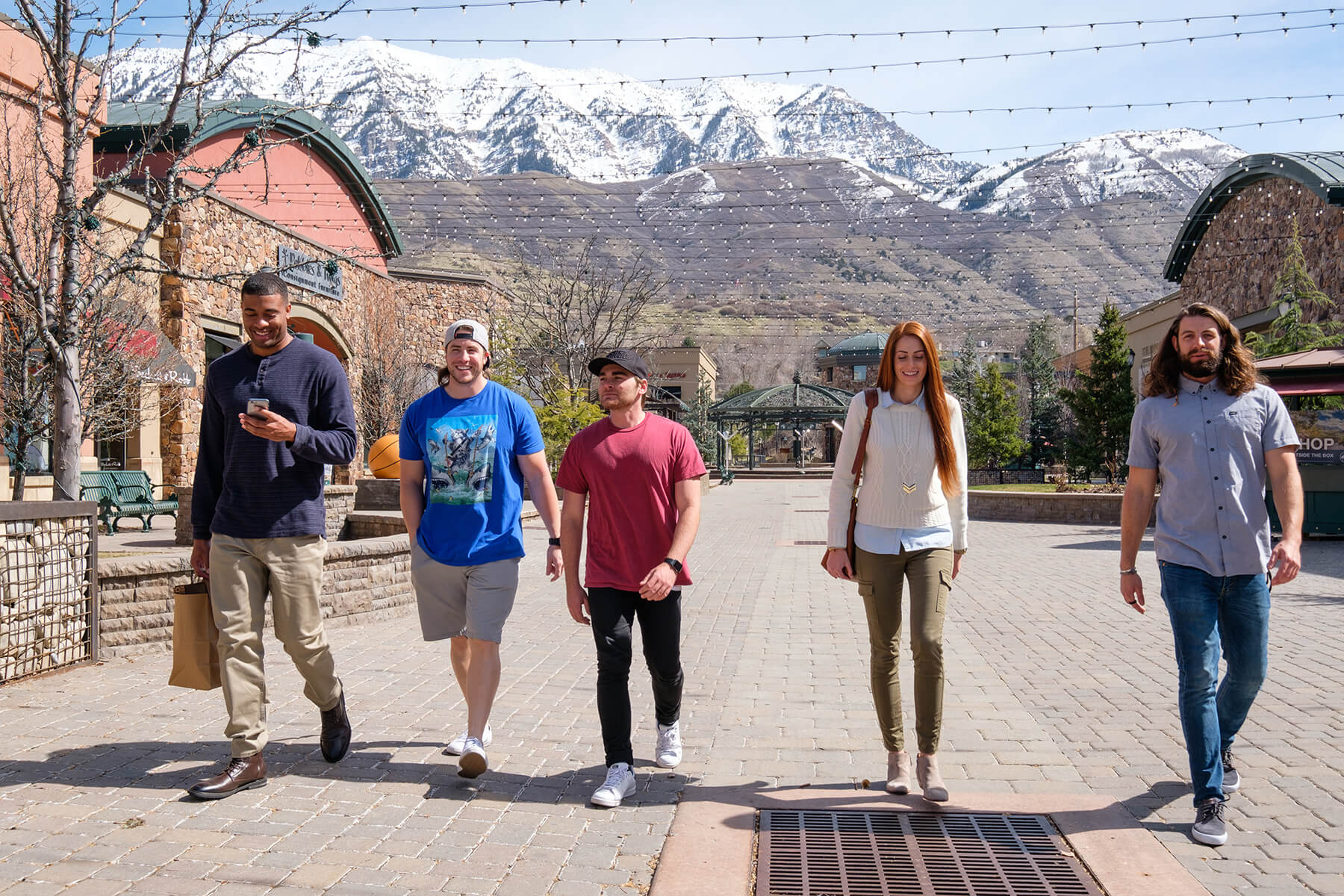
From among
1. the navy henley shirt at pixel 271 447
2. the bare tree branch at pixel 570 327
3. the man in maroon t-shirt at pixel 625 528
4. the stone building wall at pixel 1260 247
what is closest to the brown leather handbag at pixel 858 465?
the man in maroon t-shirt at pixel 625 528

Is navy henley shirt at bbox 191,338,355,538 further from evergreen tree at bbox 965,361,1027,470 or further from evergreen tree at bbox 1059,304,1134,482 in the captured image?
evergreen tree at bbox 965,361,1027,470

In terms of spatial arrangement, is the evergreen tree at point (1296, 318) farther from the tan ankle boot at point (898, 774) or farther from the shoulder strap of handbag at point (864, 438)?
the tan ankle boot at point (898, 774)

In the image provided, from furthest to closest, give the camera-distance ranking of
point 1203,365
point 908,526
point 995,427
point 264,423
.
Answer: point 995,427, point 908,526, point 264,423, point 1203,365

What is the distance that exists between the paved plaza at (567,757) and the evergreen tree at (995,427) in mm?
28453

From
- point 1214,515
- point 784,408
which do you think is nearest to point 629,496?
point 1214,515

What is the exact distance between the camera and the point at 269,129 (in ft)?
49.8

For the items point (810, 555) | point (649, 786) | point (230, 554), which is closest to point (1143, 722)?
point (649, 786)

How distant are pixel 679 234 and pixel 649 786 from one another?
15082 cm

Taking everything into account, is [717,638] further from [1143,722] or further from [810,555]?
[810,555]

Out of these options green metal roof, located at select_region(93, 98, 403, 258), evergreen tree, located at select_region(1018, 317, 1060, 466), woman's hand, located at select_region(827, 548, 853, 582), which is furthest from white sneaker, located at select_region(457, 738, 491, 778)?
evergreen tree, located at select_region(1018, 317, 1060, 466)

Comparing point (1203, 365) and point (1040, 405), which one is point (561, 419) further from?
point (1040, 405)

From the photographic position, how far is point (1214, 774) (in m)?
3.85

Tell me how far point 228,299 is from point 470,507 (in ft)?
56.3

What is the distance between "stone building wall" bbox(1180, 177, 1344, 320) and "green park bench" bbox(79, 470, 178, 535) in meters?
23.3
